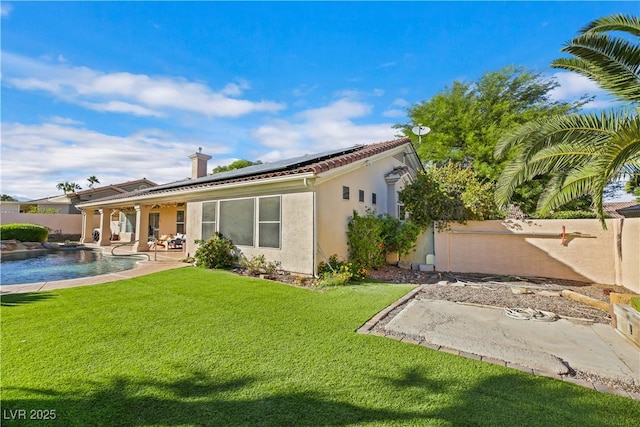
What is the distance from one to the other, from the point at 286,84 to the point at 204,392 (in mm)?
15276

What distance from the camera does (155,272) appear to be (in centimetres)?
1043

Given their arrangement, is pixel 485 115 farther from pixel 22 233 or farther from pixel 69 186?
pixel 69 186

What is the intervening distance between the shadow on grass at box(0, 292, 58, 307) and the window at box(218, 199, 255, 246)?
590 centimetres

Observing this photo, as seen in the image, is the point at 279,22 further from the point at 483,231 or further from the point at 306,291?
the point at 483,231

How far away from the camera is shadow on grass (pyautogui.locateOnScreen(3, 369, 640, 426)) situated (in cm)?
275

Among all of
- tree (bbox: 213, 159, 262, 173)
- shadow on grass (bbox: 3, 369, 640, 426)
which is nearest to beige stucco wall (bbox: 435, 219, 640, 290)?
shadow on grass (bbox: 3, 369, 640, 426)

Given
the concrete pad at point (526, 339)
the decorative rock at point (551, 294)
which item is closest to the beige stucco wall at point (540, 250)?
the decorative rock at point (551, 294)

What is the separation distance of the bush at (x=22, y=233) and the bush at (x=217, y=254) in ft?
68.4

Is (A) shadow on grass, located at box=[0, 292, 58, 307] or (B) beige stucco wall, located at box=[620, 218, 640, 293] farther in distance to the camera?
(B) beige stucco wall, located at box=[620, 218, 640, 293]

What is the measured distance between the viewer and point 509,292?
320 inches

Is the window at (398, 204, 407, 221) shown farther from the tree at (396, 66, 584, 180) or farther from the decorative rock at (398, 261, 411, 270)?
the tree at (396, 66, 584, 180)

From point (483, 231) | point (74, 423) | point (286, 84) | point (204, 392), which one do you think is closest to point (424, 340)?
point (204, 392)

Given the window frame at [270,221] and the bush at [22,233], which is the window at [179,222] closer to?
the bush at [22,233]

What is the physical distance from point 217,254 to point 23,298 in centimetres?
562
